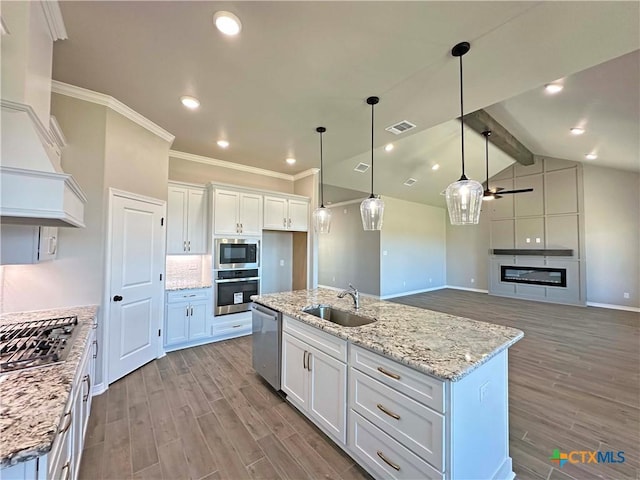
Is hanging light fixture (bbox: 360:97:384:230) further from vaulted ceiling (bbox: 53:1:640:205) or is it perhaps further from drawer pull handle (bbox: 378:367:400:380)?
drawer pull handle (bbox: 378:367:400:380)

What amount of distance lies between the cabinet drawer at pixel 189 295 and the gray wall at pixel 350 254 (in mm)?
4646

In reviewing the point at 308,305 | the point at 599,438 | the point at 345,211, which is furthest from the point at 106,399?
the point at 345,211

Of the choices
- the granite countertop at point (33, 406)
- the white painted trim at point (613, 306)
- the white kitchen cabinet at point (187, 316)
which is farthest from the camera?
the white painted trim at point (613, 306)

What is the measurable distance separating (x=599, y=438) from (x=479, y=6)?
10.9 ft

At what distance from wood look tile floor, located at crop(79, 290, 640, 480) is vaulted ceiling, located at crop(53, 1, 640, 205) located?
3.01 meters

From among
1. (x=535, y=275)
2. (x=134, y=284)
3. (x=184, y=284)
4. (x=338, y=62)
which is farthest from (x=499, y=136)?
(x=134, y=284)

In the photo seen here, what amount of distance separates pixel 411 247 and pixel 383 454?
7.42 m

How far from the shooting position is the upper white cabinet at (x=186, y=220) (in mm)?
3914

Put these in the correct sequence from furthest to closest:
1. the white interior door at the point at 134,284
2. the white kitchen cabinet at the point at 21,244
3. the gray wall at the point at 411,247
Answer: the gray wall at the point at 411,247
the white interior door at the point at 134,284
the white kitchen cabinet at the point at 21,244

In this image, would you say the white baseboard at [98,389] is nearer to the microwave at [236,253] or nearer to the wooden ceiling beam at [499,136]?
the microwave at [236,253]

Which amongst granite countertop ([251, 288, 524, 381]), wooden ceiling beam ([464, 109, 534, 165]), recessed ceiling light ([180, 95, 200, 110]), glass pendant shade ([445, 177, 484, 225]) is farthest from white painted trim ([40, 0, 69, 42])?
wooden ceiling beam ([464, 109, 534, 165])

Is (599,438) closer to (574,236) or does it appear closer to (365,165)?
(365,165)

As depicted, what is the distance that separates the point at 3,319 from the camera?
2.13 meters

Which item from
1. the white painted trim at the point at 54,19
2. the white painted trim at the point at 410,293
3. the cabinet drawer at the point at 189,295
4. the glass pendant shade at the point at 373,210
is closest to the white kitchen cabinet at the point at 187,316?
the cabinet drawer at the point at 189,295
